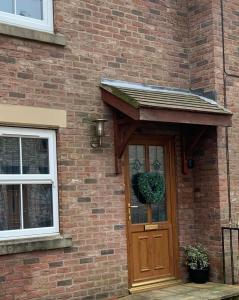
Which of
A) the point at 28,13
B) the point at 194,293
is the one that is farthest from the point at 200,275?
the point at 28,13

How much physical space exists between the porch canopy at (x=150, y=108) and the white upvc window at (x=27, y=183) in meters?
1.06

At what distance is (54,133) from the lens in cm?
705

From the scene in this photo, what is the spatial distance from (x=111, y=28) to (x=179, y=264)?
→ 3.88 meters

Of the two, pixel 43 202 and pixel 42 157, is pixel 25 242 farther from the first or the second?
pixel 42 157

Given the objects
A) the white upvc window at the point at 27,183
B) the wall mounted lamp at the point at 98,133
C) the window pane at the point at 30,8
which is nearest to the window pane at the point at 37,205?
the white upvc window at the point at 27,183

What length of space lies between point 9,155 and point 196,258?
3535mm

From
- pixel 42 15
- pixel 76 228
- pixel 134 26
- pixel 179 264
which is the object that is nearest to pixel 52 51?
pixel 42 15

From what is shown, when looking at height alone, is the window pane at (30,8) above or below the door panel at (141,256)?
above

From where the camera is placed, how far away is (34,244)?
21.5 feet

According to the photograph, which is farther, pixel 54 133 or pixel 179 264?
pixel 179 264

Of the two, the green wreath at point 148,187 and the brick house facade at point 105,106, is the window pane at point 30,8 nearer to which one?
the brick house facade at point 105,106

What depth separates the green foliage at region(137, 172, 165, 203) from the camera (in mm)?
8047

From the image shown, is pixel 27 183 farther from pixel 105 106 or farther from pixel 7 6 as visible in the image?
pixel 7 6

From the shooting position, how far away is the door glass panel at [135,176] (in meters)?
8.05
